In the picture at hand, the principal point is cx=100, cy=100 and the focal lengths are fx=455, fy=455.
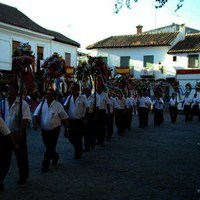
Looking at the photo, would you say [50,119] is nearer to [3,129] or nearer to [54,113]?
[54,113]

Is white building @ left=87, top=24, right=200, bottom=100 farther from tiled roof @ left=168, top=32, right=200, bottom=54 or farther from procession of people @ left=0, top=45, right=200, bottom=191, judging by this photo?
procession of people @ left=0, top=45, right=200, bottom=191

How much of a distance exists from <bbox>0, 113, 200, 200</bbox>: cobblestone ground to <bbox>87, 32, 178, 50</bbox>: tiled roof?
3675cm

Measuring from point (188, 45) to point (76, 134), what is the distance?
38782mm

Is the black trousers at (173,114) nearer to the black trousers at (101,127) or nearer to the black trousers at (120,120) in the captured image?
the black trousers at (120,120)

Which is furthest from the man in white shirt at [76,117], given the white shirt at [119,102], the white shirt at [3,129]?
the white shirt at [119,102]

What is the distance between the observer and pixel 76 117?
1108cm

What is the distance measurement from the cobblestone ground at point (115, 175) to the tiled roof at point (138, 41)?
36.7 meters

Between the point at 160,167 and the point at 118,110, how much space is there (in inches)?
311

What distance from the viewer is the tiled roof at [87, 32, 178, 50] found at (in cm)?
4934

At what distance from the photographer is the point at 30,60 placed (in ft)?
34.0

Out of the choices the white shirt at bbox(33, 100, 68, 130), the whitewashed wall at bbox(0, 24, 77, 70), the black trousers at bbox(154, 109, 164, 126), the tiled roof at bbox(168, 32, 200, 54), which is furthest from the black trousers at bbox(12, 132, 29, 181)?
the tiled roof at bbox(168, 32, 200, 54)

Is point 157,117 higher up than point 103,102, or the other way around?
point 103,102

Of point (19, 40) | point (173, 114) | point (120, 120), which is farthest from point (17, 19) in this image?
point (120, 120)

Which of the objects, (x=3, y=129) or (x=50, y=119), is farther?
(x=50, y=119)
